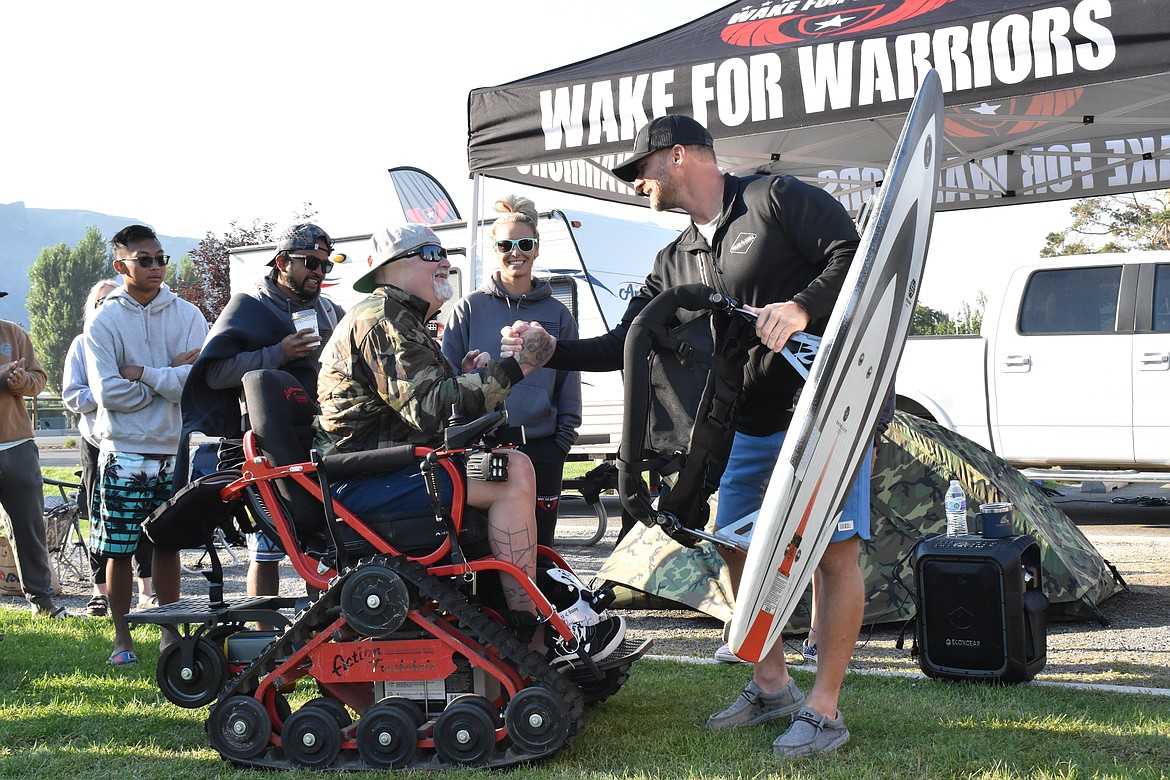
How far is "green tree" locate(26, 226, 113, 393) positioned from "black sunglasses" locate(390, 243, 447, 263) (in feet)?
280

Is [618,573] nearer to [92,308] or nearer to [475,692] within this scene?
[475,692]

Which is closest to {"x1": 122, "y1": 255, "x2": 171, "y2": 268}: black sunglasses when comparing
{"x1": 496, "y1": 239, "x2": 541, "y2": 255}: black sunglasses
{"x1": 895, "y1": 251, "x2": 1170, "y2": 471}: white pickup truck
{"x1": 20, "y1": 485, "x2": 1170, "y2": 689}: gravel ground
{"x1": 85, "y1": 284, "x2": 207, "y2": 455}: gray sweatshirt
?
{"x1": 85, "y1": 284, "x2": 207, "y2": 455}: gray sweatshirt

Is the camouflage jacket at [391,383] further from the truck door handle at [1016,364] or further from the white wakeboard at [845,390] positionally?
the truck door handle at [1016,364]

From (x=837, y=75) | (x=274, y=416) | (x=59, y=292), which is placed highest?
(x=59, y=292)

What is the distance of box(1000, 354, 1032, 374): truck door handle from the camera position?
785 centimetres

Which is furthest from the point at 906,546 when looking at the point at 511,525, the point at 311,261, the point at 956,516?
the point at 311,261

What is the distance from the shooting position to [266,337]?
412 cm

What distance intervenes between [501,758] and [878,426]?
1499 millimetres

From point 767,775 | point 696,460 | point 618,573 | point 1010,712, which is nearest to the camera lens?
point 767,775

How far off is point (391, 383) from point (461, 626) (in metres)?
0.76

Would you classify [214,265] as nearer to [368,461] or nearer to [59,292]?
[368,461]

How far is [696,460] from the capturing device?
10.3 ft

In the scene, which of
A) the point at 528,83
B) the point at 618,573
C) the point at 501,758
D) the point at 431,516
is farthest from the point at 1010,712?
the point at 528,83

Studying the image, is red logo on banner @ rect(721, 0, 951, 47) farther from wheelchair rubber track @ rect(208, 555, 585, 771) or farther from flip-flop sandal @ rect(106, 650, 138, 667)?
flip-flop sandal @ rect(106, 650, 138, 667)
